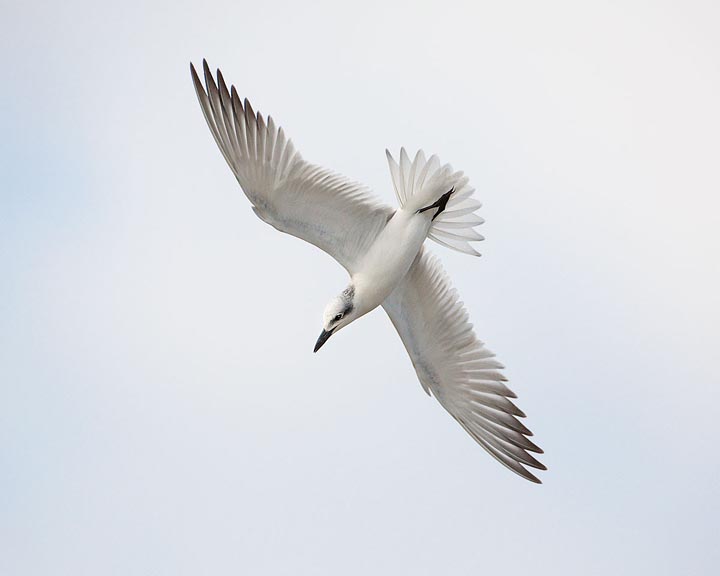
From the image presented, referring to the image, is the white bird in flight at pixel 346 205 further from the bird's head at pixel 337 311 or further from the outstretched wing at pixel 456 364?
the outstretched wing at pixel 456 364

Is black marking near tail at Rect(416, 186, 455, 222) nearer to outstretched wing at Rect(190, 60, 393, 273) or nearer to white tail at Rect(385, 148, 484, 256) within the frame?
white tail at Rect(385, 148, 484, 256)

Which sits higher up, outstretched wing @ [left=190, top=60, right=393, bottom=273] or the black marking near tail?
the black marking near tail

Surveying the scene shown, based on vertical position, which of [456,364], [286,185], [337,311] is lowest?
[337,311]

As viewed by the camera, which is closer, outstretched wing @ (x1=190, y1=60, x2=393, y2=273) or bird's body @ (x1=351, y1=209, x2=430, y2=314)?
outstretched wing @ (x1=190, y1=60, x2=393, y2=273)

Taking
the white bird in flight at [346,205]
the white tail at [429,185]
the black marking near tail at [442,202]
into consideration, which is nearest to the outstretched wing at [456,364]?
the white bird in flight at [346,205]

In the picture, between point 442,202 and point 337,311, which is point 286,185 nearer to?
point 337,311

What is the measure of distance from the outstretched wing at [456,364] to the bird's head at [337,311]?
1.05 metres

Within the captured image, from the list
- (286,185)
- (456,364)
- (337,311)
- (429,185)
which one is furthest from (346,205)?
(456,364)

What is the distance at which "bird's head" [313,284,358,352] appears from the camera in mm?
12547

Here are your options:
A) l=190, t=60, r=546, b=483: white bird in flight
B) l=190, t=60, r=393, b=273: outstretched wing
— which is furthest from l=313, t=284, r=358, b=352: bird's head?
l=190, t=60, r=393, b=273: outstretched wing

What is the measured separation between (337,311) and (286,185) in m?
1.28

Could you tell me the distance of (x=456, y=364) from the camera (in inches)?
547

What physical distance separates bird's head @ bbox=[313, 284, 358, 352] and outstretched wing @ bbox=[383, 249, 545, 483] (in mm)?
1049

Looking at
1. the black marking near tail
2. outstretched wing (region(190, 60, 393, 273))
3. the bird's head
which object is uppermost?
the black marking near tail
